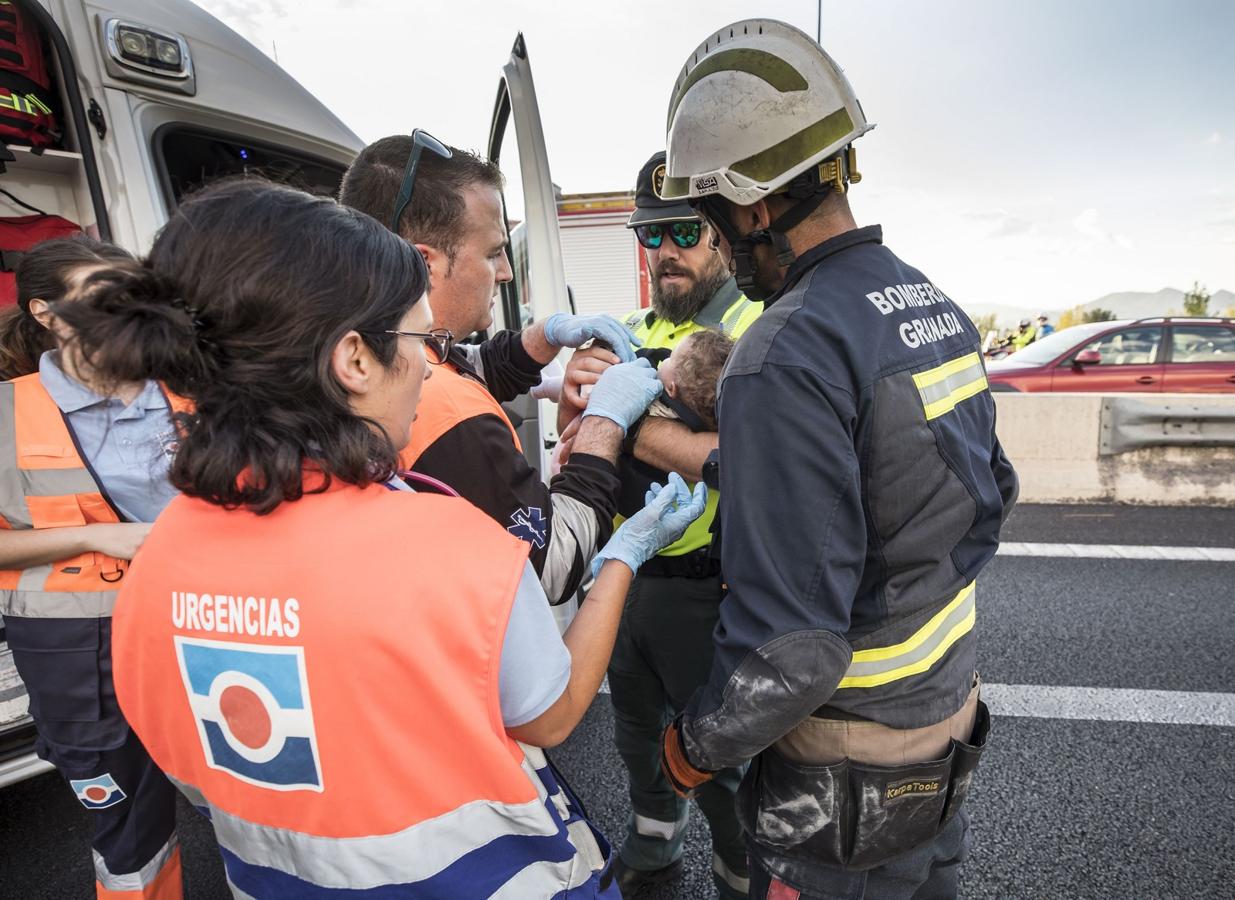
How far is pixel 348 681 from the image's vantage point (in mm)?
821

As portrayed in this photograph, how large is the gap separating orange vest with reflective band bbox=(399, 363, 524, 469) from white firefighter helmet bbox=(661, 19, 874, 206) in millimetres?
557

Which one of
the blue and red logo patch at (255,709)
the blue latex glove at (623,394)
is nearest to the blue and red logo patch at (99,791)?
the blue and red logo patch at (255,709)

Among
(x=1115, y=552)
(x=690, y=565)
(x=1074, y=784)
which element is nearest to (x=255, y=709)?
(x=690, y=565)

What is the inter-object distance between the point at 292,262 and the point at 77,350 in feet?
0.93

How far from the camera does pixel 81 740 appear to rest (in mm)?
1811

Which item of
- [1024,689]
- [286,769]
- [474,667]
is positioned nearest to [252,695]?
[286,769]

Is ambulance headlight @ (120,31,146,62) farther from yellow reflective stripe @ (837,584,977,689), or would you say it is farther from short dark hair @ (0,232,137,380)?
yellow reflective stripe @ (837,584,977,689)

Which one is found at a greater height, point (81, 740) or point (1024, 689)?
point (81, 740)

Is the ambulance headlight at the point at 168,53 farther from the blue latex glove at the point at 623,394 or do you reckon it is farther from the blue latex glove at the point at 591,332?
the blue latex glove at the point at 623,394

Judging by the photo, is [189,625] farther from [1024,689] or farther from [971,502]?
[1024,689]

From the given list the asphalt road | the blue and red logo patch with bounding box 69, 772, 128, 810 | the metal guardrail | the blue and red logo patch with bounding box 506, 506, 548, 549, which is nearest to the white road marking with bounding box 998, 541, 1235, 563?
the asphalt road

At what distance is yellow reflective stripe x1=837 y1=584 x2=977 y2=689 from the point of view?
125cm

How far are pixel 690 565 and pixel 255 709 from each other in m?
1.31

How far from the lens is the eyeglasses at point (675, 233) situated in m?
2.31
